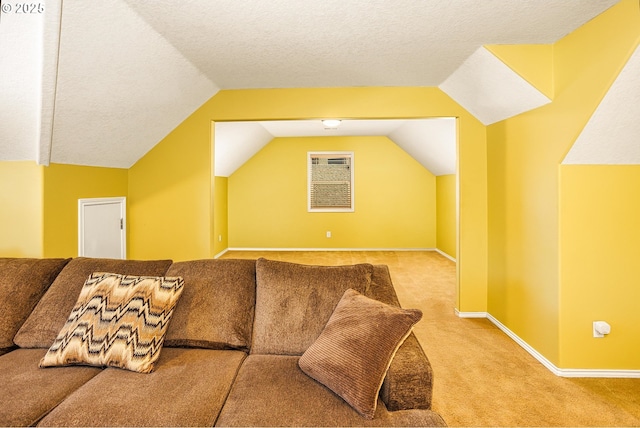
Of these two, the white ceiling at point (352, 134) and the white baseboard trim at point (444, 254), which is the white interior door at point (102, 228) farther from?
the white baseboard trim at point (444, 254)

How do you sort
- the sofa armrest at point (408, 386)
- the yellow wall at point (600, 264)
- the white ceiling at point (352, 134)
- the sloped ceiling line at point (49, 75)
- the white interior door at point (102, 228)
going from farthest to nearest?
the white ceiling at point (352, 134) < the white interior door at point (102, 228) < the yellow wall at point (600, 264) < the sloped ceiling line at point (49, 75) < the sofa armrest at point (408, 386)

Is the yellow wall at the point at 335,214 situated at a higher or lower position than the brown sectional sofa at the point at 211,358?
higher

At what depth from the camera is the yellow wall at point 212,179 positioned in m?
3.38

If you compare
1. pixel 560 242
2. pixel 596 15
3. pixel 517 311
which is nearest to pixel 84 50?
pixel 596 15

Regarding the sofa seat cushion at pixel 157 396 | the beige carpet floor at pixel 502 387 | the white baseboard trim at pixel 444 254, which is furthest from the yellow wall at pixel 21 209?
the white baseboard trim at pixel 444 254

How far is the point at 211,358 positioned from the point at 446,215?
5635 mm

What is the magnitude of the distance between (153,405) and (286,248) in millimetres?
5904

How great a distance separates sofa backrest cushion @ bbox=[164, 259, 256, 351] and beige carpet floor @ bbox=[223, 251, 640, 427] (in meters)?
1.23

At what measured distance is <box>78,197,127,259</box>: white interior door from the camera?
2.98 m

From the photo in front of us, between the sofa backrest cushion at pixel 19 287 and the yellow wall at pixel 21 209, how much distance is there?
0.84 meters

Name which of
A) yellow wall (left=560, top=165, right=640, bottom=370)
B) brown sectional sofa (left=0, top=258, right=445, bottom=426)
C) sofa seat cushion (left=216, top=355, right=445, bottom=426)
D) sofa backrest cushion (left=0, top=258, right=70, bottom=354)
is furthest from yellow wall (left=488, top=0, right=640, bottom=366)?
sofa backrest cushion (left=0, top=258, right=70, bottom=354)

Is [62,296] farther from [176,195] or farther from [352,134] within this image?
[352,134]

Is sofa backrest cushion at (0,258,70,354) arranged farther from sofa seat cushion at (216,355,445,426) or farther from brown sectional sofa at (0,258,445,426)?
sofa seat cushion at (216,355,445,426)

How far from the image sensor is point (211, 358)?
154 centimetres
